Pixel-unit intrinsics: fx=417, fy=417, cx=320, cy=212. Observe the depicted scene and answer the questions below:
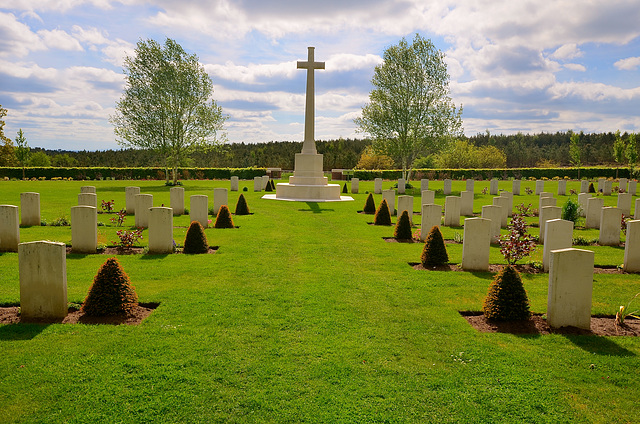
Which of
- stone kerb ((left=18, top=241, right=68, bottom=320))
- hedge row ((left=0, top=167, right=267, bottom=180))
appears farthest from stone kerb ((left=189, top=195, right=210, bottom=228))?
hedge row ((left=0, top=167, right=267, bottom=180))

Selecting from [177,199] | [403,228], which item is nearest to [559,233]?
[403,228]

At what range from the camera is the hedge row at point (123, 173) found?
46594mm

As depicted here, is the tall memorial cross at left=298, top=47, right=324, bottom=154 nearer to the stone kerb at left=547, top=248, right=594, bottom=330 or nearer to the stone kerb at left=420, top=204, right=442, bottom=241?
the stone kerb at left=420, top=204, right=442, bottom=241

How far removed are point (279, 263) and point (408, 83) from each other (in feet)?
99.0

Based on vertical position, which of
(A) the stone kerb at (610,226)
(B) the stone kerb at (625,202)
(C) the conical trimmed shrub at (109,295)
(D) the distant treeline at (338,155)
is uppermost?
(D) the distant treeline at (338,155)

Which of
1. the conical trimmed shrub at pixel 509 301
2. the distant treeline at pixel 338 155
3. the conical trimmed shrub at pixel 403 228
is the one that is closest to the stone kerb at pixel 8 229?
the conical trimmed shrub at pixel 403 228

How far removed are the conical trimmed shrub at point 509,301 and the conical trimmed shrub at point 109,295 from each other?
546 cm

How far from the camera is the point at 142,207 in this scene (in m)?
13.6

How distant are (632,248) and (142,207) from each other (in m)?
13.5

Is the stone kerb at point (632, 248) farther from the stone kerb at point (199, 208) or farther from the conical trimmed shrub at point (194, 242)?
the stone kerb at point (199, 208)

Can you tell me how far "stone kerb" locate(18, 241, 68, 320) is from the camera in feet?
19.0

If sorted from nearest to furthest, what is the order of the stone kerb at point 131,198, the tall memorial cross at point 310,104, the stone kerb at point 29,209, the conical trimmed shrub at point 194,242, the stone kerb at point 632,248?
the stone kerb at point 632,248, the conical trimmed shrub at point 194,242, the stone kerb at point 29,209, the stone kerb at point 131,198, the tall memorial cross at point 310,104

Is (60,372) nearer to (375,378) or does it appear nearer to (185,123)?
(375,378)

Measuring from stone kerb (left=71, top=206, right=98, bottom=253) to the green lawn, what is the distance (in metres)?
1.77
